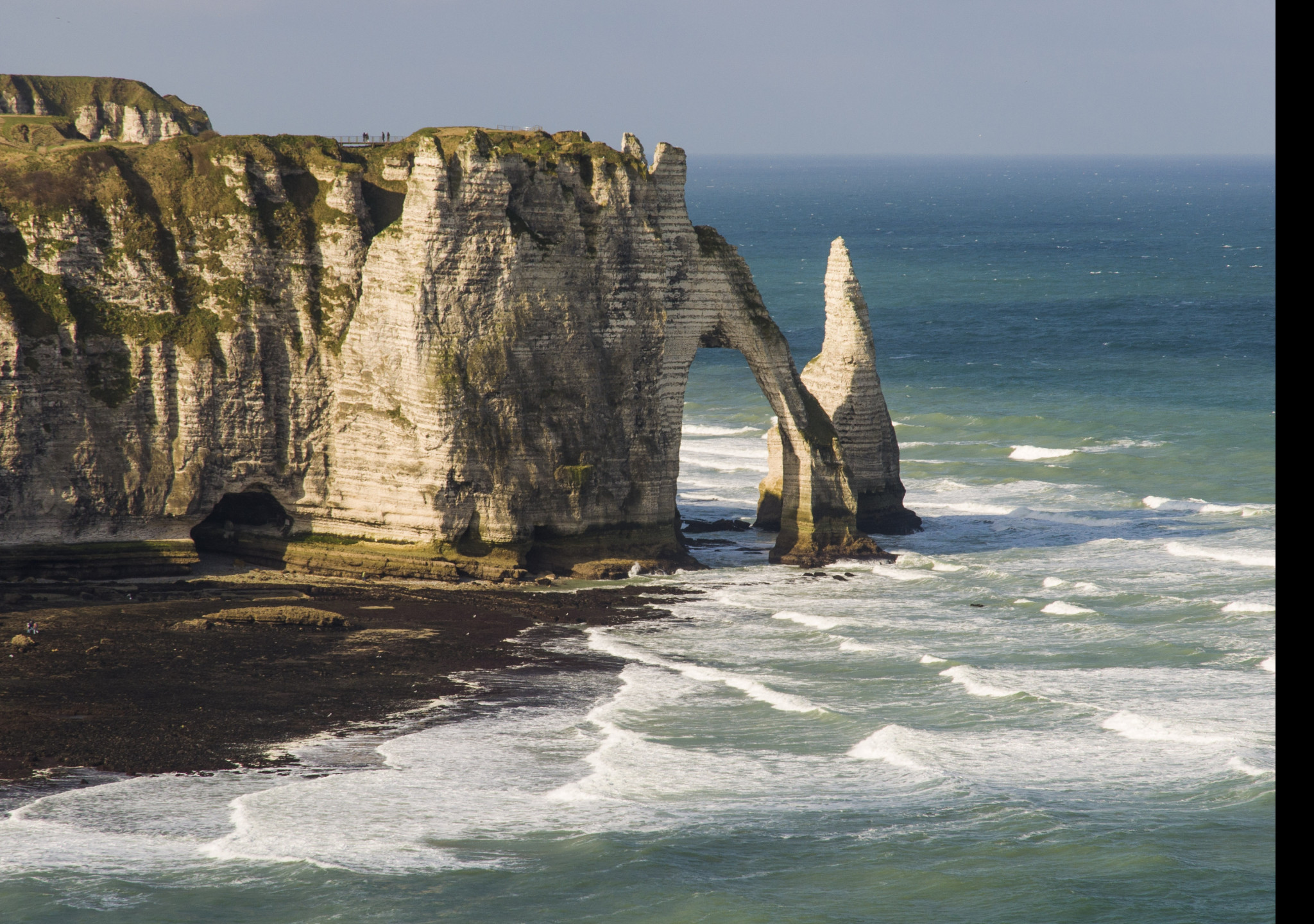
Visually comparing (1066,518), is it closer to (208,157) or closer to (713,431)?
(713,431)

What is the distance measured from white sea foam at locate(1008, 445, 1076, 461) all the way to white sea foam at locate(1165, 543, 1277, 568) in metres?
16.4

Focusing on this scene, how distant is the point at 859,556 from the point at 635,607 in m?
9.81

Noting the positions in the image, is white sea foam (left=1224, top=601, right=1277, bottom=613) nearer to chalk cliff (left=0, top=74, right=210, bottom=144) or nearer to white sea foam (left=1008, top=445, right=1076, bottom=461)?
white sea foam (left=1008, top=445, right=1076, bottom=461)

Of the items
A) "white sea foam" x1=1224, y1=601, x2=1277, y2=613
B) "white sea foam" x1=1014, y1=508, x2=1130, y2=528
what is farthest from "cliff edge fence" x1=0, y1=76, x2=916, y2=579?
"white sea foam" x1=1224, y1=601, x2=1277, y2=613

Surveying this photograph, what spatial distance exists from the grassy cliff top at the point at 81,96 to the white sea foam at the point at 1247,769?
5959 centimetres

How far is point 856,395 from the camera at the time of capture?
48.4m

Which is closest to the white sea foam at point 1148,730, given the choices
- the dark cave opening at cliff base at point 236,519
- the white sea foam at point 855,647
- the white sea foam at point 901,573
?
the white sea foam at point 855,647

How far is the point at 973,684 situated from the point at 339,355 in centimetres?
2161

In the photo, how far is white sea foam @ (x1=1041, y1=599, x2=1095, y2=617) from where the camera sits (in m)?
40.0

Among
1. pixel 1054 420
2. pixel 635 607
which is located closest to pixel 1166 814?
pixel 635 607

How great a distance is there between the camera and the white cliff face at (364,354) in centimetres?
3969

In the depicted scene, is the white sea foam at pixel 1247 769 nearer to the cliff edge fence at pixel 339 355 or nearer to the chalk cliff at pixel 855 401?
the cliff edge fence at pixel 339 355

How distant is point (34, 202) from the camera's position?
3972 cm
